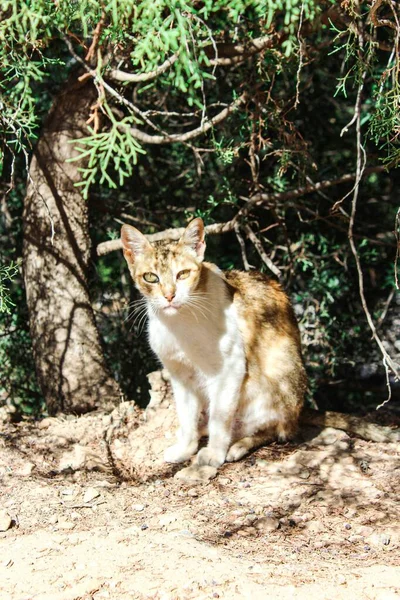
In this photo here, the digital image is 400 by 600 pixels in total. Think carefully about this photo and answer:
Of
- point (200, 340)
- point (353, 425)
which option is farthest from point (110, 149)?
point (353, 425)

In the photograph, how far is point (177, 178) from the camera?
Answer: 19.6 ft

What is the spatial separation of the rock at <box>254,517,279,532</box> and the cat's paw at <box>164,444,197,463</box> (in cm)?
94

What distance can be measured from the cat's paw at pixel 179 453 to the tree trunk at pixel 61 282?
0.92 meters

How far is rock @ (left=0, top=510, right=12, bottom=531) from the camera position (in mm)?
3482

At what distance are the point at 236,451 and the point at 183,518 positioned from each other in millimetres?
792

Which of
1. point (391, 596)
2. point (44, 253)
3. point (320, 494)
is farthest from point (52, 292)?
point (391, 596)

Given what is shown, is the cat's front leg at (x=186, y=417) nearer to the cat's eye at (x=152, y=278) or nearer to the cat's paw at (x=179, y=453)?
the cat's paw at (x=179, y=453)

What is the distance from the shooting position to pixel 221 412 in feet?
13.7

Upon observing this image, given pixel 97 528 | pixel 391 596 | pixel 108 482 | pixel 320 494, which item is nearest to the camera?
pixel 391 596

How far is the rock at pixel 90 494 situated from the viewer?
3.77 m

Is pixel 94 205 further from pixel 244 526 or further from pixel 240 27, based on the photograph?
pixel 244 526

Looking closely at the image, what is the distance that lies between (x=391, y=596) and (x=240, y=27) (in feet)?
11.7

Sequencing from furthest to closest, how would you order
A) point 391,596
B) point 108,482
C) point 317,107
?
point 317,107, point 108,482, point 391,596

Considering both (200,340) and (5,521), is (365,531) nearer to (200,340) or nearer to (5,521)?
(200,340)
